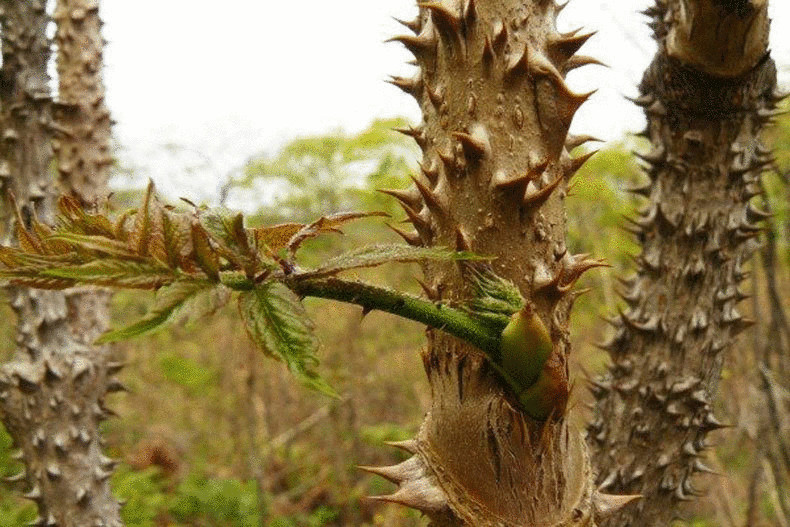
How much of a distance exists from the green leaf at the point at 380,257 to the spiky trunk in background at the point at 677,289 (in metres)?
1.00

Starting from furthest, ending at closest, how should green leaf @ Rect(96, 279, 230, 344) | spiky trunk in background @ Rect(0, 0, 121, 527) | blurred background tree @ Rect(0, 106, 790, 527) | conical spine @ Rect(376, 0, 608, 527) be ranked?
blurred background tree @ Rect(0, 106, 790, 527), spiky trunk in background @ Rect(0, 0, 121, 527), conical spine @ Rect(376, 0, 608, 527), green leaf @ Rect(96, 279, 230, 344)

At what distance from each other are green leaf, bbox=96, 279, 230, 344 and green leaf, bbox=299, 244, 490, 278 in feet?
0.29

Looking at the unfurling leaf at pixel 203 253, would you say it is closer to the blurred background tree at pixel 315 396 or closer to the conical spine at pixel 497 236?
the conical spine at pixel 497 236

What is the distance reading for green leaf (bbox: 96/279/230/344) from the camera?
585 millimetres

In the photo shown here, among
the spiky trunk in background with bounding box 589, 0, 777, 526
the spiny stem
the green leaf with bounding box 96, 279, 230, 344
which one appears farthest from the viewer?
the spiky trunk in background with bounding box 589, 0, 777, 526

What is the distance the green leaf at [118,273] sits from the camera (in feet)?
2.03

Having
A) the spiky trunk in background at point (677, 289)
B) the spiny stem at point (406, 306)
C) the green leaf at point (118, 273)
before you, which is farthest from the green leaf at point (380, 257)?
the spiky trunk in background at point (677, 289)

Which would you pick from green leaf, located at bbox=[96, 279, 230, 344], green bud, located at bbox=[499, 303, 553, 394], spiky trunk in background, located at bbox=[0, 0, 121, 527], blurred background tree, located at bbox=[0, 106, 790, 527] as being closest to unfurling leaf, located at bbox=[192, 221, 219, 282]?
green leaf, located at bbox=[96, 279, 230, 344]

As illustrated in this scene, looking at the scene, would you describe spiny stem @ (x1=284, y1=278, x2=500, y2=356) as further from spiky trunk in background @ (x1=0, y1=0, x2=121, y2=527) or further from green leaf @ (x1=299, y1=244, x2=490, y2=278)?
spiky trunk in background @ (x1=0, y1=0, x2=121, y2=527)

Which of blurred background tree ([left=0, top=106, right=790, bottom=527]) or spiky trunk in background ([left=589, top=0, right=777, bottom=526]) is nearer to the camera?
spiky trunk in background ([left=589, top=0, right=777, bottom=526])

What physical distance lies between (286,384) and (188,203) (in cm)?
858

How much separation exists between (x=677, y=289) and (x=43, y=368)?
2038 millimetres

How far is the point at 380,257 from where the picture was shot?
67 centimetres

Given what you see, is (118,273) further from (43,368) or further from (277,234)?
(43,368)
